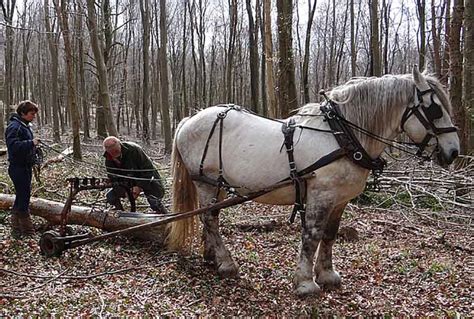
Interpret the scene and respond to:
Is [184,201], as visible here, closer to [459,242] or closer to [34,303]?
[34,303]

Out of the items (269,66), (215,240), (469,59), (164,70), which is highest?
(164,70)

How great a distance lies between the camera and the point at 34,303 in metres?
4.03

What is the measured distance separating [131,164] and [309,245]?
287cm

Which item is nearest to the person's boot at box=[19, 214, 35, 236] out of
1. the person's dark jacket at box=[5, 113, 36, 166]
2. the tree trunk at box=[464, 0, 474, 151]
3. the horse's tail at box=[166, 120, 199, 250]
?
the person's dark jacket at box=[5, 113, 36, 166]

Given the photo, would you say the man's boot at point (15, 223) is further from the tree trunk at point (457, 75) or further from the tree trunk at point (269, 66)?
the tree trunk at point (457, 75)

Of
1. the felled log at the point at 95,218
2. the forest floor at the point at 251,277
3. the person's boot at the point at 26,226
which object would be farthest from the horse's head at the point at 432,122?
the person's boot at the point at 26,226

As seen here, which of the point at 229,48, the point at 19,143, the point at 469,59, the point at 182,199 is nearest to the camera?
the point at 182,199

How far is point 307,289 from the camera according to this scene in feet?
14.2

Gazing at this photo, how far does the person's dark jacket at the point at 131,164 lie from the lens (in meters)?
6.00

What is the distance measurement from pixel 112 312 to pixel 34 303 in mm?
747

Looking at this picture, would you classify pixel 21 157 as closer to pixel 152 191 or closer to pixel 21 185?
pixel 21 185

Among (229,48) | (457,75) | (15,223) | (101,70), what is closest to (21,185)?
(15,223)

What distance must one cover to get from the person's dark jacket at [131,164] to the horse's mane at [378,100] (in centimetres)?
285

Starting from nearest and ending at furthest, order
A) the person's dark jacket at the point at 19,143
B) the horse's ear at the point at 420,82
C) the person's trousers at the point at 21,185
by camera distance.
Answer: the horse's ear at the point at 420,82, the person's dark jacket at the point at 19,143, the person's trousers at the point at 21,185
